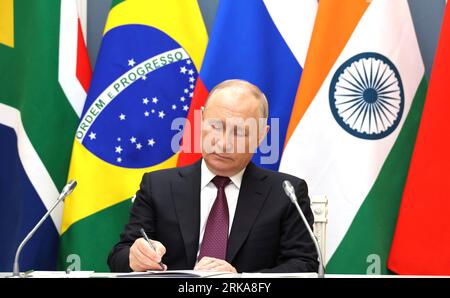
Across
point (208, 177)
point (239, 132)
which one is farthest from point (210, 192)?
point (239, 132)

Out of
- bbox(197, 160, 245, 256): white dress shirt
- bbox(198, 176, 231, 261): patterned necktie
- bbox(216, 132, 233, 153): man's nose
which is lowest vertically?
bbox(198, 176, 231, 261): patterned necktie

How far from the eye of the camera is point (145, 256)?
2230 mm

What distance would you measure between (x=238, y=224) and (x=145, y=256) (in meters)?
0.53

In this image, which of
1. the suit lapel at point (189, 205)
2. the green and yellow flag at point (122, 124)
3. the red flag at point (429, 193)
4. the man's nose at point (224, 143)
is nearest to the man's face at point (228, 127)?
the man's nose at point (224, 143)

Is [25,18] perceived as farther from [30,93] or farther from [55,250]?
[55,250]

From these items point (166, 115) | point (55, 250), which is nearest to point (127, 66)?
point (166, 115)

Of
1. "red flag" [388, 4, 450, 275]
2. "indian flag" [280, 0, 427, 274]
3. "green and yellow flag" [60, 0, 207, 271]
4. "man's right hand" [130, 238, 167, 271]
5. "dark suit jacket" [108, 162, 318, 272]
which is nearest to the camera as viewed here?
"man's right hand" [130, 238, 167, 271]

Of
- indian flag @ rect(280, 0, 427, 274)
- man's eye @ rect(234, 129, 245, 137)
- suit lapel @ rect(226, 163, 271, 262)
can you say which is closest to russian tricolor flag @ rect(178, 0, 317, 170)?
indian flag @ rect(280, 0, 427, 274)

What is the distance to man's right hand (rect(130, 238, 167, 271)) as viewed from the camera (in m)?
2.21

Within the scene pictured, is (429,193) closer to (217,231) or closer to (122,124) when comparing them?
Result: (217,231)

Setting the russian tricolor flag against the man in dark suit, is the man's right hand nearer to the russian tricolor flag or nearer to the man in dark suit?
the man in dark suit

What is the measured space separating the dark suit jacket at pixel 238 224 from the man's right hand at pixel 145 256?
0.26 m

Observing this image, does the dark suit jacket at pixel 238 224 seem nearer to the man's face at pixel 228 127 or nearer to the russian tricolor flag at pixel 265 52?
the man's face at pixel 228 127

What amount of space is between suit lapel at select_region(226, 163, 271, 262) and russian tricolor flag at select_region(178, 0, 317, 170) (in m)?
0.61
